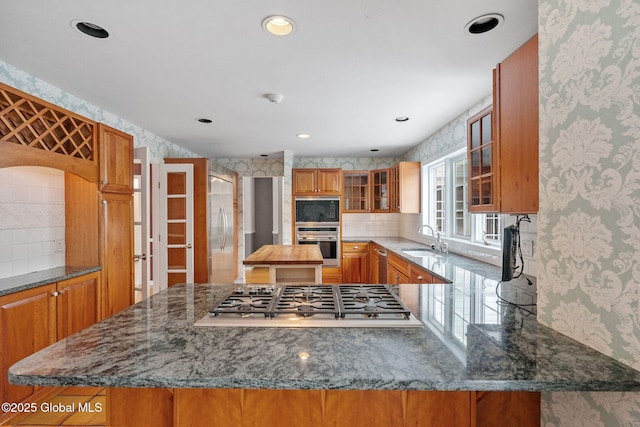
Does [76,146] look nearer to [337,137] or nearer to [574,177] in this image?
[337,137]

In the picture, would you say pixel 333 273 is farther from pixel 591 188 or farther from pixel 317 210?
pixel 591 188

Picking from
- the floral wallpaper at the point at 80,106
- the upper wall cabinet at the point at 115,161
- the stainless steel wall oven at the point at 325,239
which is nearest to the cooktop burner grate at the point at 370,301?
the upper wall cabinet at the point at 115,161

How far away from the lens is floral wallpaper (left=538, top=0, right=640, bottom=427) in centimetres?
78

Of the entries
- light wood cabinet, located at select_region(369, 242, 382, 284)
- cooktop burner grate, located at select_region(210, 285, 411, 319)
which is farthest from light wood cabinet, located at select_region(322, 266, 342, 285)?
cooktop burner grate, located at select_region(210, 285, 411, 319)

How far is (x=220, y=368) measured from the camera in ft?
2.60

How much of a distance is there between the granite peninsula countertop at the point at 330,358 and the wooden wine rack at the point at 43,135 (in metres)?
1.54

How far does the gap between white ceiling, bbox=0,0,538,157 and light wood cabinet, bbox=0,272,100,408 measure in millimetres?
1556

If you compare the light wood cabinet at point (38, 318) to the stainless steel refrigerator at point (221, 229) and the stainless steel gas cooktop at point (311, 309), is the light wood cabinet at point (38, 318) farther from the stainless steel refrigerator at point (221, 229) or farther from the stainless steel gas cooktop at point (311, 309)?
the stainless steel refrigerator at point (221, 229)

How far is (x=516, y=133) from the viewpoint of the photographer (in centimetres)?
146

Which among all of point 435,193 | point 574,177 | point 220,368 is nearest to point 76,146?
point 220,368

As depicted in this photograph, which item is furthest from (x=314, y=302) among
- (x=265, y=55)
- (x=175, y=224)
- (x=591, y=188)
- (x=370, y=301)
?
(x=175, y=224)

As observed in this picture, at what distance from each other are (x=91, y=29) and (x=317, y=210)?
383 centimetres

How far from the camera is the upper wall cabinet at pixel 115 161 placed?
256 centimetres

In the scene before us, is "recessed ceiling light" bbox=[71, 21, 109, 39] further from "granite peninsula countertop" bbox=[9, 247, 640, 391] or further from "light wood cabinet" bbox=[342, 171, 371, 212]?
"light wood cabinet" bbox=[342, 171, 371, 212]
